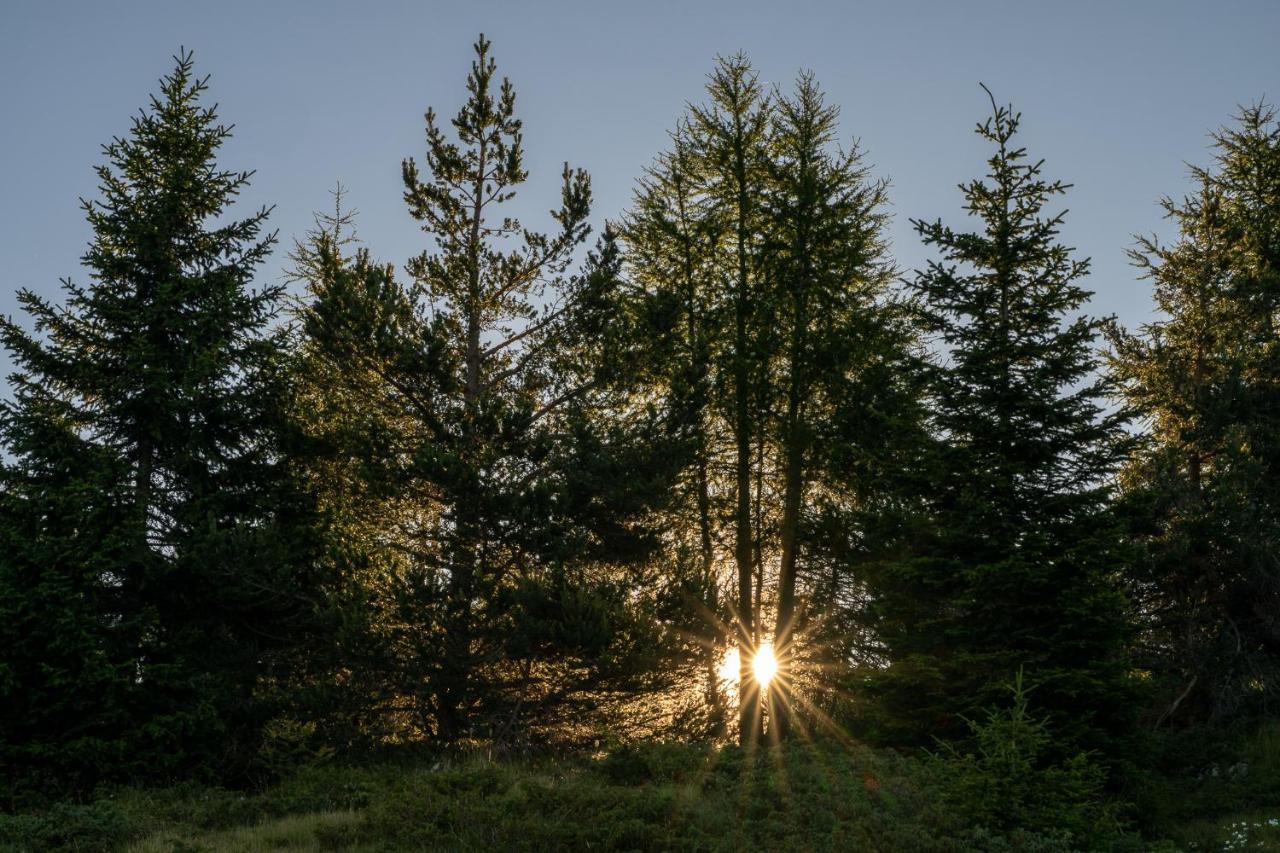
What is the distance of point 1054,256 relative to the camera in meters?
14.3

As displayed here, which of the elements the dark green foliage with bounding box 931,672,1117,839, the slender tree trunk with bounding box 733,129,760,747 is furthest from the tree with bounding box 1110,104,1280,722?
the slender tree trunk with bounding box 733,129,760,747

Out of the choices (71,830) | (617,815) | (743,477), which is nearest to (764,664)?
(743,477)

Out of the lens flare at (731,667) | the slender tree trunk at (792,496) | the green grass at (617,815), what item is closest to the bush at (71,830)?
the green grass at (617,815)

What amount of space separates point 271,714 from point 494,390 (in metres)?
7.06

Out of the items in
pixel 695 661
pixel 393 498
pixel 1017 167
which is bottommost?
pixel 695 661

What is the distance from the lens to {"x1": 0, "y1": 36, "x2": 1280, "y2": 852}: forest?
11969 millimetres

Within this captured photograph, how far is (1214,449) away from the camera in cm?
1919

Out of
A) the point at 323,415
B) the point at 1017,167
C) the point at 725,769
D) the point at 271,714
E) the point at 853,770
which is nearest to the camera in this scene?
the point at 853,770

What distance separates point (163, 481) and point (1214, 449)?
20.5 m

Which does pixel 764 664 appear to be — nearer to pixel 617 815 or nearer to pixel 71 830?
pixel 617 815

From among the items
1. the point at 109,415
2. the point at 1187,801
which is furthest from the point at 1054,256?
the point at 109,415

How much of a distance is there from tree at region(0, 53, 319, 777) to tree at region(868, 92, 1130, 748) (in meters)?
10.5

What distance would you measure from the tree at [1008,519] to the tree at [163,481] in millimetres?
10474

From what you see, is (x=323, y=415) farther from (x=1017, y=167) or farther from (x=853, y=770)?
(x=1017, y=167)
